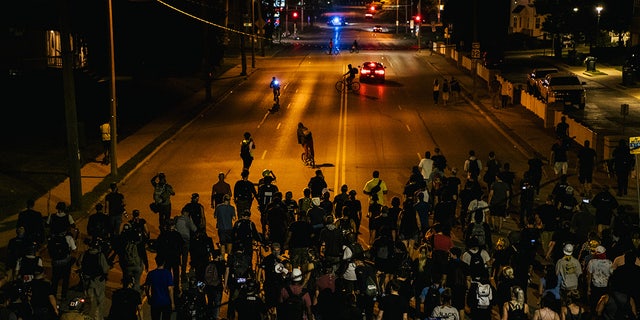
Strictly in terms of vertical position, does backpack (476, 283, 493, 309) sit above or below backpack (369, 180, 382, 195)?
below

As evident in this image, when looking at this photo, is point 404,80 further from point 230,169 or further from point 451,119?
point 230,169

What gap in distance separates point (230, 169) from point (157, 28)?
3255 cm

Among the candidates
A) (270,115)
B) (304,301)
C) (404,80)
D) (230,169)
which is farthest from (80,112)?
(304,301)

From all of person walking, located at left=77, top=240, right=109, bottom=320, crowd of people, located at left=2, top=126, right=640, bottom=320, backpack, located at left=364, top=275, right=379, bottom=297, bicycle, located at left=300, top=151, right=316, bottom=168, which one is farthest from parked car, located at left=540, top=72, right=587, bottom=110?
person walking, located at left=77, top=240, right=109, bottom=320

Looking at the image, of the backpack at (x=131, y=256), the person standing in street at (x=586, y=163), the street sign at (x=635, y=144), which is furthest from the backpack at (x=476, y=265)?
the person standing in street at (x=586, y=163)

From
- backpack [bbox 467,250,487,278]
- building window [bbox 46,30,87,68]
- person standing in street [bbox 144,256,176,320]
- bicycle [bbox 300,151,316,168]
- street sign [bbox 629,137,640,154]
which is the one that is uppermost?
building window [bbox 46,30,87,68]

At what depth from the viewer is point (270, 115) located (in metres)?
42.3

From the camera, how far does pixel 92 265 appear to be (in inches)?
550

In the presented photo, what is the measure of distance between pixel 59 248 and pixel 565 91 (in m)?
32.9

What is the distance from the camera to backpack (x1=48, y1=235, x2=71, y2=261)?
50.1ft

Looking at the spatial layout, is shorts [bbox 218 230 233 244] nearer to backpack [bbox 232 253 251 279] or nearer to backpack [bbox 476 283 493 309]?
backpack [bbox 232 253 251 279]

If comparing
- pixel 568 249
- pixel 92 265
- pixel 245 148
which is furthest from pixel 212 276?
pixel 245 148

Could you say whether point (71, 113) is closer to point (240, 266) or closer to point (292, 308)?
point (240, 266)

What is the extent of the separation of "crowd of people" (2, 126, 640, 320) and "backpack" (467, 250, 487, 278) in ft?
0.08
